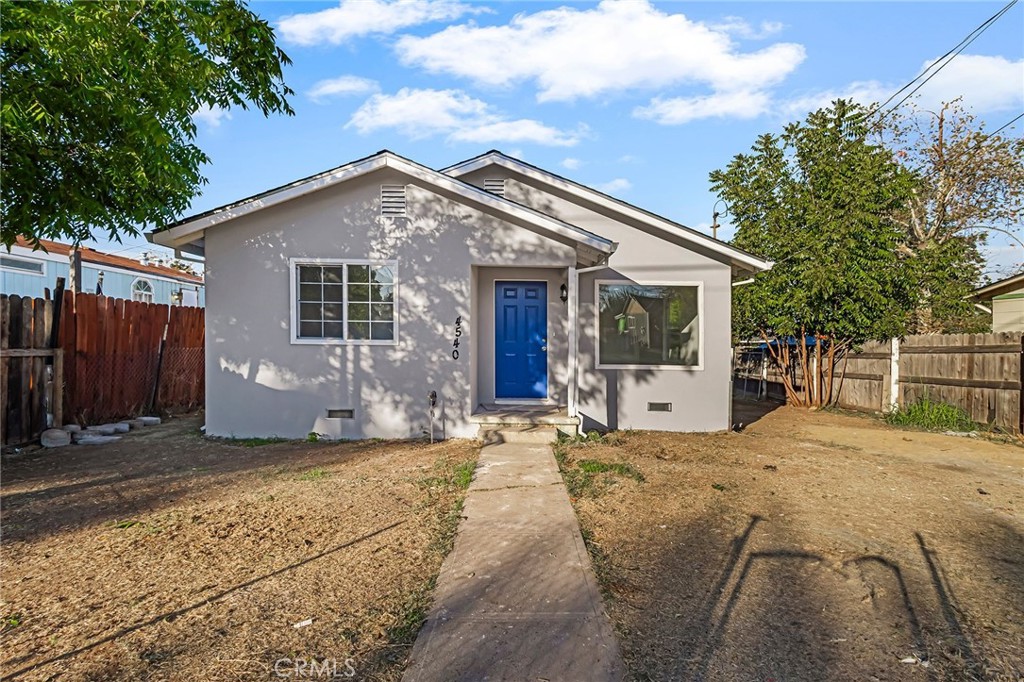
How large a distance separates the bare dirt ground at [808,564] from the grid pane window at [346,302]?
371 cm

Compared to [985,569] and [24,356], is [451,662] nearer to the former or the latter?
[985,569]

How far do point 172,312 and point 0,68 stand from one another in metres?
6.81

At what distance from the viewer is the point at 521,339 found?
34.3 feet

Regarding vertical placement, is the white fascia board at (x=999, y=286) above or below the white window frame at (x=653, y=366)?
above

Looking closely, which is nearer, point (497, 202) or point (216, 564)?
point (216, 564)

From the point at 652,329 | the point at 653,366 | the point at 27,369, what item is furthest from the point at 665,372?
the point at 27,369

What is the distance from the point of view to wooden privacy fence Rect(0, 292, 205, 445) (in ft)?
26.0

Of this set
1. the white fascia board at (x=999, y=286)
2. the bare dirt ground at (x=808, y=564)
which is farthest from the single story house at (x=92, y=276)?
the white fascia board at (x=999, y=286)

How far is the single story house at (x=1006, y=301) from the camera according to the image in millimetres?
13664

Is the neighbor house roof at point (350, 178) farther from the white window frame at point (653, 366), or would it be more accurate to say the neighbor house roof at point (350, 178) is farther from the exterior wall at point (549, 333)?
the exterior wall at point (549, 333)

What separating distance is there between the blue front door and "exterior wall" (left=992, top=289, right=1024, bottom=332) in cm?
1152

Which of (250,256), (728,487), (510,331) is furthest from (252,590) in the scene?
(510,331)

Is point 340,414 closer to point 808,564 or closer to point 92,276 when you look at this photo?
point 808,564

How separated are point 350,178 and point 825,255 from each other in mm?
9990
